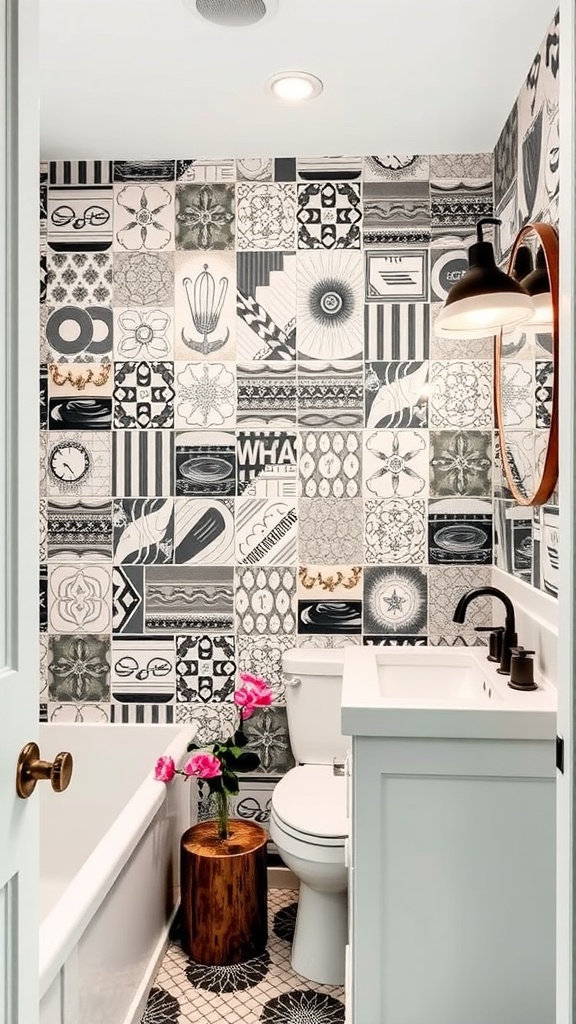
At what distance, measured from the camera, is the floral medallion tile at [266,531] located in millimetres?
2875

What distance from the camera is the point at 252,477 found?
2.88m

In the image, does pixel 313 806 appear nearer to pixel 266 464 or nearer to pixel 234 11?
pixel 266 464

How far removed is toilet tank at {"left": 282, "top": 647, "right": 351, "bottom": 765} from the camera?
2.71 meters

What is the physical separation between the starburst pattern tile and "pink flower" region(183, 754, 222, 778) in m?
0.57

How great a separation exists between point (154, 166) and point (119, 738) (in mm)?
2052

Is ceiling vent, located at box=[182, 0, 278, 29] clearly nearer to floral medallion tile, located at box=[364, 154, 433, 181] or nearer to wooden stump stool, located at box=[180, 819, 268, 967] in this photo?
floral medallion tile, located at box=[364, 154, 433, 181]

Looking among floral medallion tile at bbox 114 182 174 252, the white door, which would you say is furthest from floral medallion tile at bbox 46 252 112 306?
the white door

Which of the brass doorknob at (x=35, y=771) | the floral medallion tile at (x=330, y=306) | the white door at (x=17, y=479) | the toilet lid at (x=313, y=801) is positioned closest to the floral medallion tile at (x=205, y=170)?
the floral medallion tile at (x=330, y=306)

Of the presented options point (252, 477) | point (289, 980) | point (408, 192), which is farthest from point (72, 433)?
point (289, 980)

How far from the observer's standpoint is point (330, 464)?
2.86m

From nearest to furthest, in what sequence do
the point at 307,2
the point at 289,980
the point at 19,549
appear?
the point at 19,549
the point at 307,2
the point at 289,980

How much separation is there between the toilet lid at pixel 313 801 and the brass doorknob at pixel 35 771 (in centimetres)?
133

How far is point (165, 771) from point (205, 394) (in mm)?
1292

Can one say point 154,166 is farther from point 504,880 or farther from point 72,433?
point 504,880
